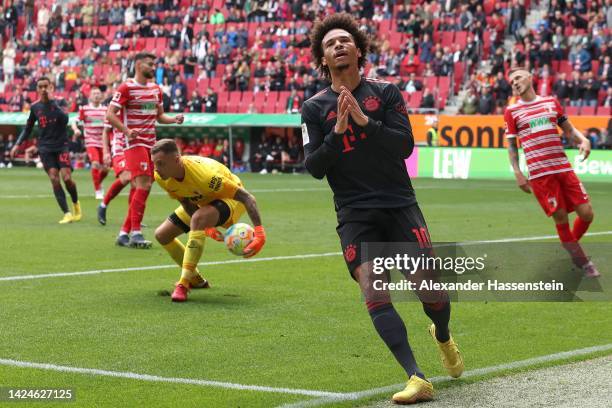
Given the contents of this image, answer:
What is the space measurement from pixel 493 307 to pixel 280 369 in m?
3.05

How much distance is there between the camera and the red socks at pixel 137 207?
13898 mm

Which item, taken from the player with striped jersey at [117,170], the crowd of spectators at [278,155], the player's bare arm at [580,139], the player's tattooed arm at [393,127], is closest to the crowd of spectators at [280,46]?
the crowd of spectators at [278,155]

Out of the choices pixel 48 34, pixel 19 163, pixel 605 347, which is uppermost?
pixel 605 347

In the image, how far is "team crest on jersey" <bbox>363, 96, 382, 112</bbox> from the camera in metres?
6.36

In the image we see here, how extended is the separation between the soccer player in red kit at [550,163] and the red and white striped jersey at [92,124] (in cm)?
1364

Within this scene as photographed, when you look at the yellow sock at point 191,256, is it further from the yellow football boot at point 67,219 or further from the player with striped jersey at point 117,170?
the yellow football boot at point 67,219

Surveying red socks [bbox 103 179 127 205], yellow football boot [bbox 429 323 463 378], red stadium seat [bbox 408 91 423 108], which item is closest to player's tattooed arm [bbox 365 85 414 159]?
yellow football boot [bbox 429 323 463 378]

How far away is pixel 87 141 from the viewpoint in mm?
23719

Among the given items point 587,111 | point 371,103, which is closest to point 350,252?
point 371,103

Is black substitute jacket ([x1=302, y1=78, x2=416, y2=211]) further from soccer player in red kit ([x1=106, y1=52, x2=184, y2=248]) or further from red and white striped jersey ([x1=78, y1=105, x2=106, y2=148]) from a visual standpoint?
red and white striped jersey ([x1=78, y1=105, x2=106, y2=148])

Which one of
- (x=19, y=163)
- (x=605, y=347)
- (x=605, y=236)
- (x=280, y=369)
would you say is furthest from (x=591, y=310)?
(x=19, y=163)

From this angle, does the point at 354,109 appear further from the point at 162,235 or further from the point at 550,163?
the point at 550,163

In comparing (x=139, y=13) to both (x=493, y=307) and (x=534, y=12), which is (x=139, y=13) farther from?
(x=493, y=307)

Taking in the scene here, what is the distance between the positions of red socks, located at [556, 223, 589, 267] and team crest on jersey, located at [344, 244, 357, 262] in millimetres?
5302
